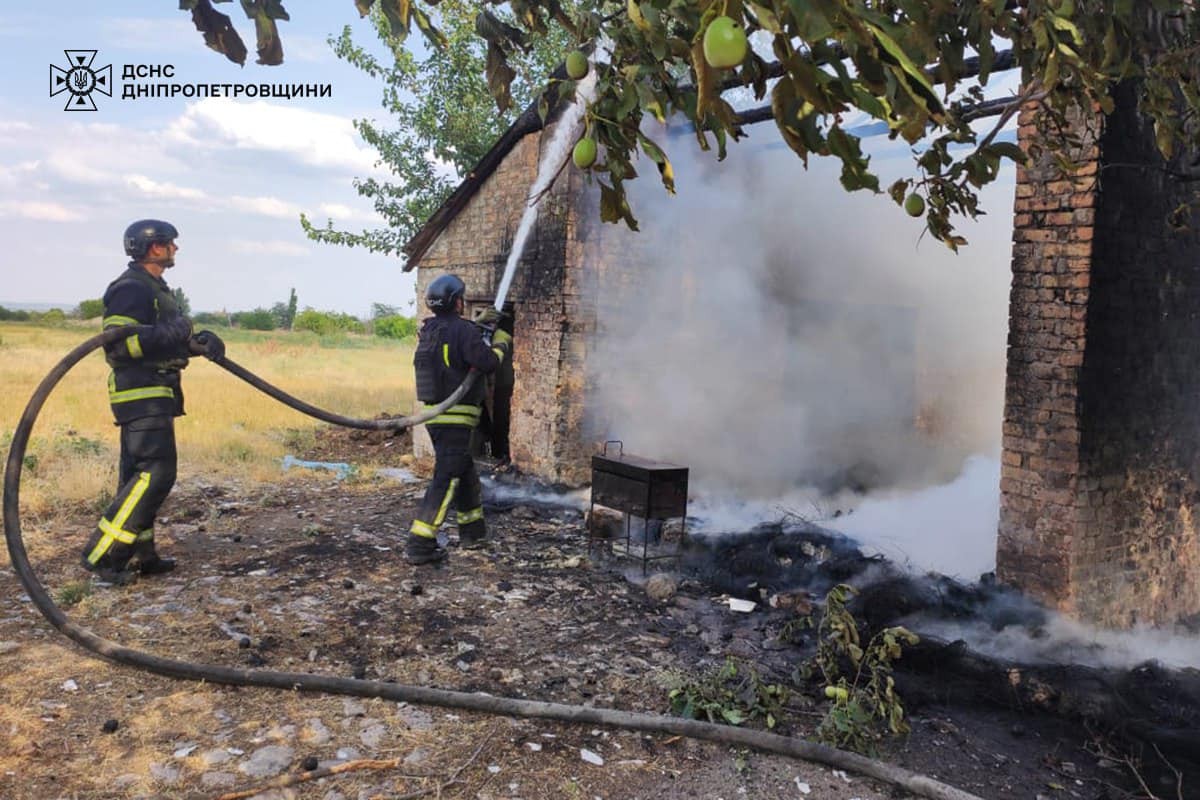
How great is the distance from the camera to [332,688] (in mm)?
3795

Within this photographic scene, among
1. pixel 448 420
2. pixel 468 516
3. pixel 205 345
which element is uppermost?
pixel 205 345

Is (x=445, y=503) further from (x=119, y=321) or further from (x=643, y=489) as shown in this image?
(x=119, y=321)

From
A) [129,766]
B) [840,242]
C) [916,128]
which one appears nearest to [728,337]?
[840,242]

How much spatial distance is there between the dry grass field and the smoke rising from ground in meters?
4.93

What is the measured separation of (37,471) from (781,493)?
27.5ft

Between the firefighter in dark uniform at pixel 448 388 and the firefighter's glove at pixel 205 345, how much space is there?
153cm

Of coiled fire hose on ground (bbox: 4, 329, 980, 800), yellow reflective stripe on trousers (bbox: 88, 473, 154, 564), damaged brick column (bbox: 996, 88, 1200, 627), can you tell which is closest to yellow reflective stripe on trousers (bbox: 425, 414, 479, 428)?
yellow reflective stripe on trousers (bbox: 88, 473, 154, 564)

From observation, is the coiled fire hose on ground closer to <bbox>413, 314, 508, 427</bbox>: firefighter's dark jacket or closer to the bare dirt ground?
the bare dirt ground

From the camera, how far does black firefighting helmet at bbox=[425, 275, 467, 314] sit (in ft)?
21.4

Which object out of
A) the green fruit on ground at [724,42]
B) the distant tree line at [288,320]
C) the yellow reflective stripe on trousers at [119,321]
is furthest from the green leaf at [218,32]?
the distant tree line at [288,320]

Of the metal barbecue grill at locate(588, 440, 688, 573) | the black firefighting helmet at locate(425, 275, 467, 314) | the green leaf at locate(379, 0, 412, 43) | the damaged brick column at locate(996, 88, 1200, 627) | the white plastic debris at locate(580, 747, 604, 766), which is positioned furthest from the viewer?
the black firefighting helmet at locate(425, 275, 467, 314)

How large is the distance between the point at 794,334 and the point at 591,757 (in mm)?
7542

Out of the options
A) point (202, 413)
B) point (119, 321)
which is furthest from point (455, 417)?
point (202, 413)

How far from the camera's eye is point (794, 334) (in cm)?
1014
